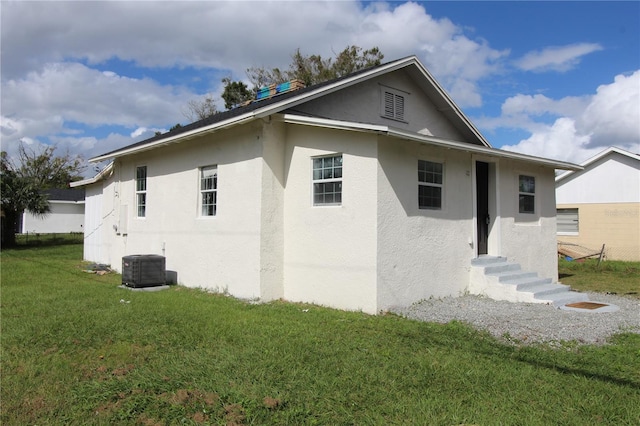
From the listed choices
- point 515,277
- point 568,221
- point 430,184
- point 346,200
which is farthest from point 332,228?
point 568,221

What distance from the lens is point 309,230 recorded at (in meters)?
9.45

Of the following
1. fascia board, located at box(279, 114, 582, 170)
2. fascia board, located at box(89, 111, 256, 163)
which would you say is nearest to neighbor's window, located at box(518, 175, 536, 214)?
fascia board, located at box(279, 114, 582, 170)

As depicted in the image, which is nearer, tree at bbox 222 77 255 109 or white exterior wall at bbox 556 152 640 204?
white exterior wall at bbox 556 152 640 204

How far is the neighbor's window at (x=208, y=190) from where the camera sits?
1108 centimetres

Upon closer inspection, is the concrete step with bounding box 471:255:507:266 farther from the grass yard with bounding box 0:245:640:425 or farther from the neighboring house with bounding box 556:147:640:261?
the neighboring house with bounding box 556:147:640:261

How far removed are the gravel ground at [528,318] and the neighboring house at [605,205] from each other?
12.2m

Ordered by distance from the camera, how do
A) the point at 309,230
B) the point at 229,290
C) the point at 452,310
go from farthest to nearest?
1. the point at 229,290
2. the point at 309,230
3. the point at 452,310

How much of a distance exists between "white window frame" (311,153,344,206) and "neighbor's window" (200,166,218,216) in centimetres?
272

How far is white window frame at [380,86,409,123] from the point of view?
40.1ft

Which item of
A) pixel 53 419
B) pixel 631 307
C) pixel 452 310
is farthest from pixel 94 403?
pixel 631 307

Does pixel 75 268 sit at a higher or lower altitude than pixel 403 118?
lower

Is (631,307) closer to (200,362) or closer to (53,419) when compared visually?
(200,362)

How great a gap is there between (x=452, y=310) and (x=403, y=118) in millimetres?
5988

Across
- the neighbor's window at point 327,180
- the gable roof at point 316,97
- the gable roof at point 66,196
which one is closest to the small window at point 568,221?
the gable roof at point 316,97
